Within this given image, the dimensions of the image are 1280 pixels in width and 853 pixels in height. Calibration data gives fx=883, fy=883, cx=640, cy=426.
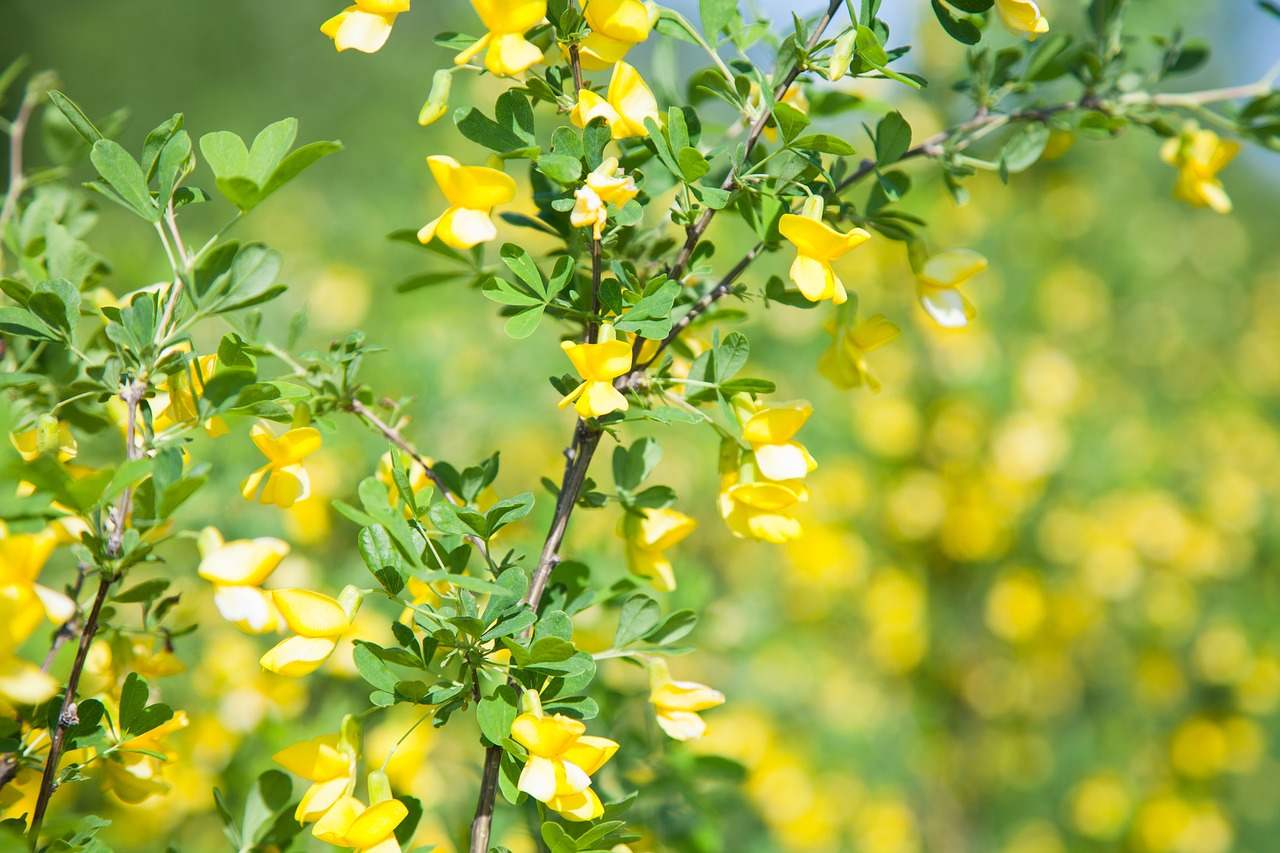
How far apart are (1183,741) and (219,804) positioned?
2121mm

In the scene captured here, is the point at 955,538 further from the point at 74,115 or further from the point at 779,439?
the point at 74,115

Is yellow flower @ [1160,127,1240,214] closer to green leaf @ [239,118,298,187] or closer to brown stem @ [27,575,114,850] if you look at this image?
green leaf @ [239,118,298,187]

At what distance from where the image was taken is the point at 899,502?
1981 mm

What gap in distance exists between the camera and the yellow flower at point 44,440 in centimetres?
48

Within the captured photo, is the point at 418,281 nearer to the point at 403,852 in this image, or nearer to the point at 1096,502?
the point at 403,852

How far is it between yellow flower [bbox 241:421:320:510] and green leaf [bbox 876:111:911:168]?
402 mm

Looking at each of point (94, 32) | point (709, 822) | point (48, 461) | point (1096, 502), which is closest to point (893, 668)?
point (1096, 502)

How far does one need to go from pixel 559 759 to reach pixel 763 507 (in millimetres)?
201

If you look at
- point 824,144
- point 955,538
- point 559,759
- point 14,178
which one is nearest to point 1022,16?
point 824,144

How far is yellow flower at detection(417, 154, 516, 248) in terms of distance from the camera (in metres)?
0.48

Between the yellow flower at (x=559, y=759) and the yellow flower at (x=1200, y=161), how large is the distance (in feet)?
1.97

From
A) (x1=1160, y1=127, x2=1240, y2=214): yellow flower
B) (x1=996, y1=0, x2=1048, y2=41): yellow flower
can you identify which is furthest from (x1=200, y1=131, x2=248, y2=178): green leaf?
(x1=1160, y1=127, x2=1240, y2=214): yellow flower

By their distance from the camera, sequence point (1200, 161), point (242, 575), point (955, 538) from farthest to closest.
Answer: point (955, 538) < point (1200, 161) < point (242, 575)

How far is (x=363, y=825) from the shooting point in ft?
1.52
